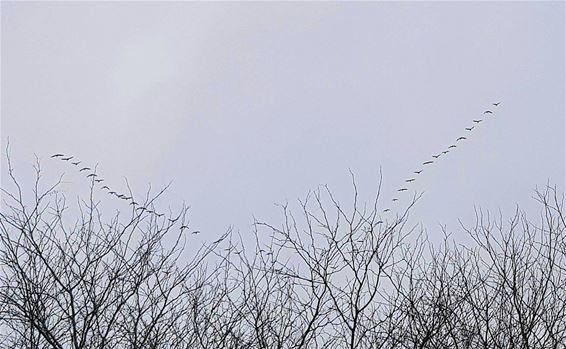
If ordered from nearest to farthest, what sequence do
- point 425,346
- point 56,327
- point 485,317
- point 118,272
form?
point 56,327
point 118,272
point 425,346
point 485,317

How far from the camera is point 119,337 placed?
7.17 metres

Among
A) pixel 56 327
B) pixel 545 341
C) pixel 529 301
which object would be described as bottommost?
pixel 56 327

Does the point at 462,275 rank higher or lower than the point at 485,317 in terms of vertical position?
higher

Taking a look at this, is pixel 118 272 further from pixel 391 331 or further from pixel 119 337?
pixel 391 331

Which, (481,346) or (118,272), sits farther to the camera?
(481,346)

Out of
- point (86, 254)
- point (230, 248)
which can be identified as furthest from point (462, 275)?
point (86, 254)

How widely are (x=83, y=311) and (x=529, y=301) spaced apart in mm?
4624

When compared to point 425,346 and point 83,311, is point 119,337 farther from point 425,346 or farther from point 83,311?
point 425,346

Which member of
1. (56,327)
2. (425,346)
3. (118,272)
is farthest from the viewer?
(425,346)

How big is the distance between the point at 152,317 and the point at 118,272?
531 millimetres

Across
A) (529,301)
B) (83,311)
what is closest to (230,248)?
(83,311)

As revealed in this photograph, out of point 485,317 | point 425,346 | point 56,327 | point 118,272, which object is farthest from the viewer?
point 485,317

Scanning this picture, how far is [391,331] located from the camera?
25.5 ft

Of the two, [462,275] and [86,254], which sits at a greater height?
[462,275]
